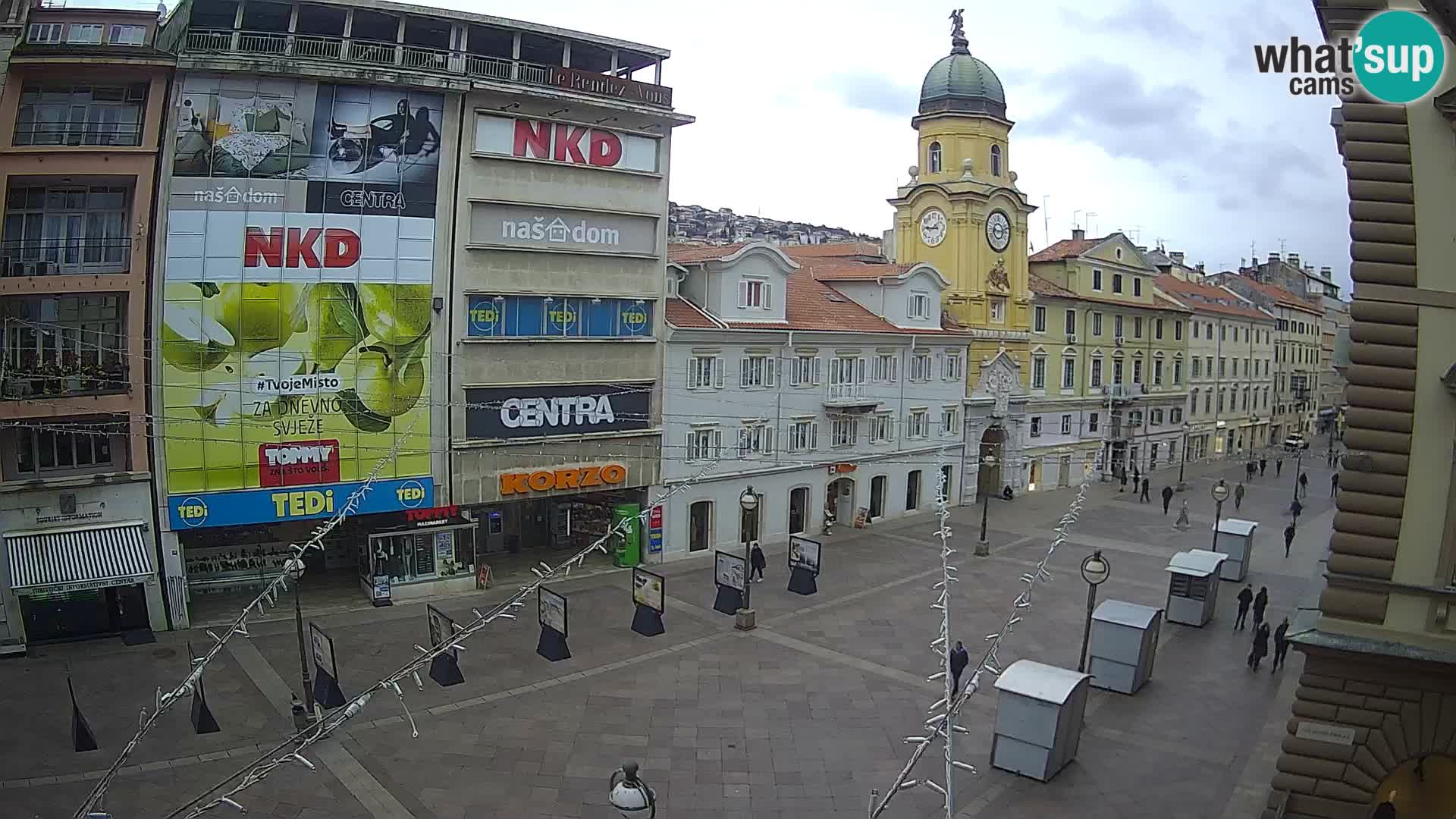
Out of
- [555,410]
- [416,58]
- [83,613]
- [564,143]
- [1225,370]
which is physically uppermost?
[416,58]

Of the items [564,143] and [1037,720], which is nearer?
[1037,720]

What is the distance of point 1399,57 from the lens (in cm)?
1247

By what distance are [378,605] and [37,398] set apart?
33.7 feet

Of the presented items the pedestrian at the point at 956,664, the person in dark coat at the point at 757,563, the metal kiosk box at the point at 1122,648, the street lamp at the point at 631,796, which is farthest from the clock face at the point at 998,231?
the street lamp at the point at 631,796


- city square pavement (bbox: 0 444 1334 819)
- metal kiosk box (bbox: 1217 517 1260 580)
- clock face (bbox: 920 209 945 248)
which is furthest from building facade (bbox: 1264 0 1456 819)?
clock face (bbox: 920 209 945 248)

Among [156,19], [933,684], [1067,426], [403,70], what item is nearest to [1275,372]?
[1067,426]

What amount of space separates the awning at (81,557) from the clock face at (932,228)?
3696 cm

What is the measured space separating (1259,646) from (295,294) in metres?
27.3

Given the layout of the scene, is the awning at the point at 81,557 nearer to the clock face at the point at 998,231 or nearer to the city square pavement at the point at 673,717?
the city square pavement at the point at 673,717

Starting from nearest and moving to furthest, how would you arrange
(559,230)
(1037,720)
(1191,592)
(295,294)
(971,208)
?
(1037,720) < (295,294) < (1191,592) < (559,230) < (971,208)

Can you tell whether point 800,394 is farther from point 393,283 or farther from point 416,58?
point 416,58

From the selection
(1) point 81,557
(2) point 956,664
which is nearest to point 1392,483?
(2) point 956,664

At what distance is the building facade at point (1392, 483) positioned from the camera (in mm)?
13586

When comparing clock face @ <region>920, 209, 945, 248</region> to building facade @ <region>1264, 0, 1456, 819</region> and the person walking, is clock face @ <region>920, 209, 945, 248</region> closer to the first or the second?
the person walking
